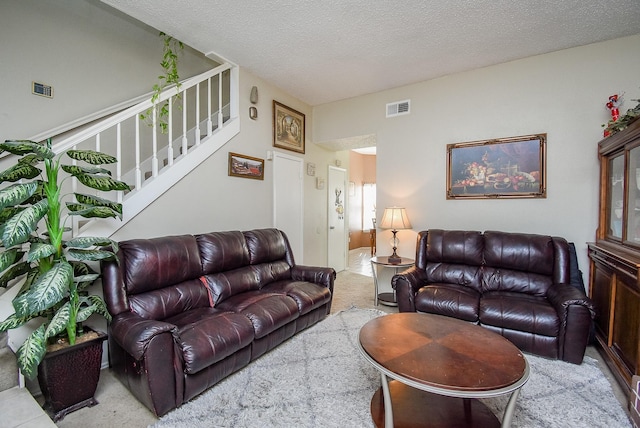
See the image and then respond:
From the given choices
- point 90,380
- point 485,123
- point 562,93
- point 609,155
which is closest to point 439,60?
point 485,123

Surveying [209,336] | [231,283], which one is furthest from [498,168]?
[209,336]

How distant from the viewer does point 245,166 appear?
12.5 feet

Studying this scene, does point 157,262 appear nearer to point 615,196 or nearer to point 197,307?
point 197,307

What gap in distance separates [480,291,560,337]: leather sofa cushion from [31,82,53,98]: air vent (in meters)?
4.72

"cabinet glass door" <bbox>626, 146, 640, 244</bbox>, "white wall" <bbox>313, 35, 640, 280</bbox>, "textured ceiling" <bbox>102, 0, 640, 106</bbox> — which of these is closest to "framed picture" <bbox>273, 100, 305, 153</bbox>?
"textured ceiling" <bbox>102, 0, 640, 106</bbox>

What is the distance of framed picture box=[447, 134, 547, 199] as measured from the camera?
329cm

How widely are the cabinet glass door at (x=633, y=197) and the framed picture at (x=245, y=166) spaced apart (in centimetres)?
372

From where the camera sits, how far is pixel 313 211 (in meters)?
5.05

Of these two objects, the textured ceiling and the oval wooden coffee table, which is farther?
the textured ceiling

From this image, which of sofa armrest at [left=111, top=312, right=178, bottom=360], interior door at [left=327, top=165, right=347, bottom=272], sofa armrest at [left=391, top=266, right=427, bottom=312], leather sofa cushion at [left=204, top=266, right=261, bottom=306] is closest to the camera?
sofa armrest at [left=111, top=312, right=178, bottom=360]

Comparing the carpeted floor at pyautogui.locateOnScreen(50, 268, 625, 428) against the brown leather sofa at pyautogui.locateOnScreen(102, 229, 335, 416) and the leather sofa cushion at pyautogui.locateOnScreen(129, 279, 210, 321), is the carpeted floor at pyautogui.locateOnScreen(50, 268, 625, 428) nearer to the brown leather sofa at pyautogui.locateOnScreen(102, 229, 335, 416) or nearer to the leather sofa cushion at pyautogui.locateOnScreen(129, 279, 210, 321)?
the brown leather sofa at pyautogui.locateOnScreen(102, 229, 335, 416)

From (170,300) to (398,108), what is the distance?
3.72 meters

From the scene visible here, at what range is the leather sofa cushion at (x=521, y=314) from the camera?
2.41 meters

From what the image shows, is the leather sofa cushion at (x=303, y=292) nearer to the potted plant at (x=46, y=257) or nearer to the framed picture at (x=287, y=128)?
the potted plant at (x=46, y=257)
